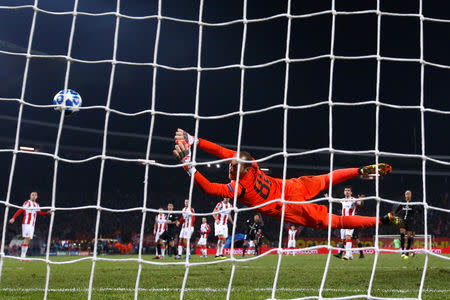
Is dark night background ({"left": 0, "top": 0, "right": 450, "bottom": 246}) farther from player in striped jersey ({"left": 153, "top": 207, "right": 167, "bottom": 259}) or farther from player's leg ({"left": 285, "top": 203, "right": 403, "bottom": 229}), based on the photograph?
player's leg ({"left": 285, "top": 203, "right": 403, "bottom": 229})

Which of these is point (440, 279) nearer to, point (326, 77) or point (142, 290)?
point (142, 290)

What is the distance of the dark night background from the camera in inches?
927

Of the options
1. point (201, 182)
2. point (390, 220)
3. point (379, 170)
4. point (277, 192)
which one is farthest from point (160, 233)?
point (379, 170)

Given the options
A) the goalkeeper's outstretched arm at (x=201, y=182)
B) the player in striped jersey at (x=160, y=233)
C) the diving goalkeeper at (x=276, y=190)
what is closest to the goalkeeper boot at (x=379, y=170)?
the diving goalkeeper at (x=276, y=190)

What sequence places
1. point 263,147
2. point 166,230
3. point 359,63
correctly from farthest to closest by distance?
1. point 263,147
2. point 359,63
3. point 166,230

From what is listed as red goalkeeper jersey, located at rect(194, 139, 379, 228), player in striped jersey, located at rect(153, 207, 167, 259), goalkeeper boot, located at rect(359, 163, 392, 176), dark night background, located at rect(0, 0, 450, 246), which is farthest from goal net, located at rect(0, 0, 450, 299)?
goalkeeper boot, located at rect(359, 163, 392, 176)

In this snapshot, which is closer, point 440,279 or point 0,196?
point 440,279

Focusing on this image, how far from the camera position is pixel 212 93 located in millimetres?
28484

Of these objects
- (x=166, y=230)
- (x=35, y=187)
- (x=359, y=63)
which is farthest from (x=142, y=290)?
(x=35, y=187)

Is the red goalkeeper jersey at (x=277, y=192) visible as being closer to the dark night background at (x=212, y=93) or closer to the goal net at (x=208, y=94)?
the goal net at (x=208, y=94)

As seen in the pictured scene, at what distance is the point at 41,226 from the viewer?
26578 millimetres

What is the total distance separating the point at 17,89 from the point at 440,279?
1094 inches

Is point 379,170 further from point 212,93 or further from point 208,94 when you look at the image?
point 208,94

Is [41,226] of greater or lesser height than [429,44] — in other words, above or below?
below
